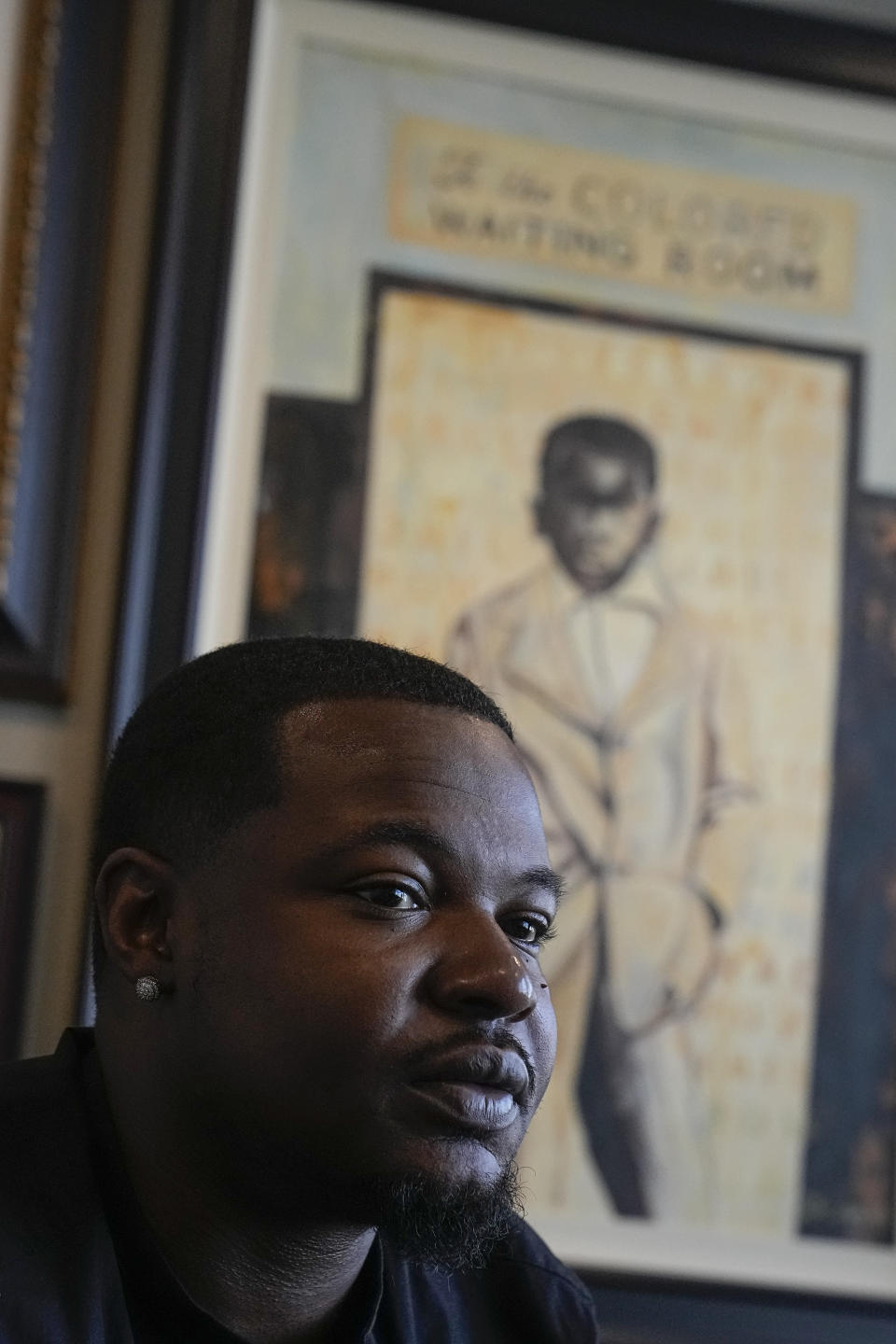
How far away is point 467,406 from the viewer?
1786mm

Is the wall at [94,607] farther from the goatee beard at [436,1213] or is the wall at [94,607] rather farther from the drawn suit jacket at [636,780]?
the goatee beard at [436,1213]

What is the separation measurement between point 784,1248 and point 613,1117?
0.72 ft

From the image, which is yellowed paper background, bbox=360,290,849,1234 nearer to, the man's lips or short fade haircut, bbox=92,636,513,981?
short fade haircut, bbox=92,636,513,981

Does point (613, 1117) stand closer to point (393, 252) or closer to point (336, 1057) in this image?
point (336, 1057)

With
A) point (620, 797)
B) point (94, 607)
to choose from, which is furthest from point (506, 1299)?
point (94, 607)

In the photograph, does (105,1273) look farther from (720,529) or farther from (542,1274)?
(720,529)

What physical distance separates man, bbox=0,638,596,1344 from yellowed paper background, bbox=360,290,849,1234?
67cm

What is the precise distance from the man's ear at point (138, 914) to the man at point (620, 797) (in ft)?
2.43

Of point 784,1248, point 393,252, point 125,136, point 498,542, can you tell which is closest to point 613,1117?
point 784,1248

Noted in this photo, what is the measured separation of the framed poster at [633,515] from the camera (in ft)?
5.53

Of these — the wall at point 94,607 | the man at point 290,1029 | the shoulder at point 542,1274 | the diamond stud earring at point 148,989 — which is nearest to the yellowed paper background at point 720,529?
the wall at point 94,607

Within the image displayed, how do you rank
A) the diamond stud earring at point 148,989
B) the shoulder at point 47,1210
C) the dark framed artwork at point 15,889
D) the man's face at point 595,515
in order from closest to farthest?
the shoulder at point 47,1210, the diamond stud earring at point 148,989, the dark framed artwork at point 15,889, the man's face at point 595,515

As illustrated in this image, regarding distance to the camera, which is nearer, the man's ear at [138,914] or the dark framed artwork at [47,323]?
the man's ear at [138,914]

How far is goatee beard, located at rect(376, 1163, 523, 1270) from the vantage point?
895 mm
